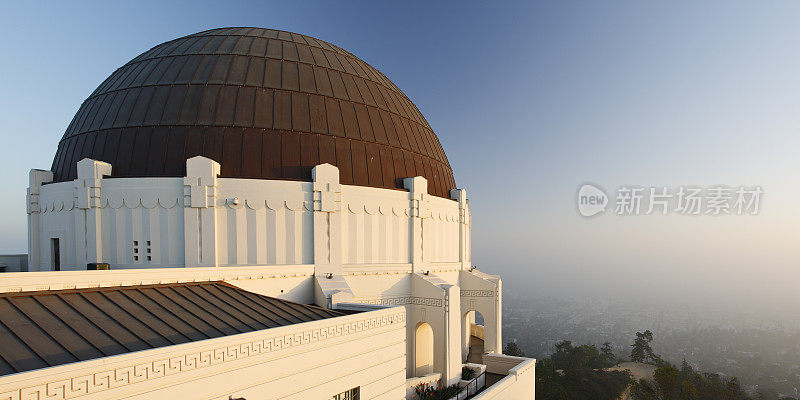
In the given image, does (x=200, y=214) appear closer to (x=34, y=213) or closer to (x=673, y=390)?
(x=34, y=213)

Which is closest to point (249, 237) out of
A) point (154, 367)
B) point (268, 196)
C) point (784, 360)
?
point (268, 196)

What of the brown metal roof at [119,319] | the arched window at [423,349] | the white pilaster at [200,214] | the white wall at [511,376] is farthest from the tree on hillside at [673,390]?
the white pilaster at [200,214]

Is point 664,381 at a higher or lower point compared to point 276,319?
lower

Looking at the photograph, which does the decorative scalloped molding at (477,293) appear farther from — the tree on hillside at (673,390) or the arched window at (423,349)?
the tree on hillside at (673,390)

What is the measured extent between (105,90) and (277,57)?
8392 mm

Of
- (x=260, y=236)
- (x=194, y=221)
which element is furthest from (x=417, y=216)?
(x=194, y=221)

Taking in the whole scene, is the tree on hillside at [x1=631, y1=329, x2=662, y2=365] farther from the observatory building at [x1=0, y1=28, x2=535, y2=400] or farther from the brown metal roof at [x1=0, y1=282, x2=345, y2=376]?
the brown metal roof at [x1=0, y1=282, x2=345, y2=376]

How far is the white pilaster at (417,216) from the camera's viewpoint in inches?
747

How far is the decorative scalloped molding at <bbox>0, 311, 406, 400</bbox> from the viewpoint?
18.9ft

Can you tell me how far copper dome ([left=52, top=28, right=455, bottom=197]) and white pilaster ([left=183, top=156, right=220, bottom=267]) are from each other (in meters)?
1.09

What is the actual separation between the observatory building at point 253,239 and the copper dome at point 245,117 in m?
0.09

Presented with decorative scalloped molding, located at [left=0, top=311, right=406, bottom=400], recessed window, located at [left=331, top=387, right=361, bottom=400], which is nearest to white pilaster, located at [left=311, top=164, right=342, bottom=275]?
decorative scalloped molding, located at [left=0, top=311, right=406, bottom=400]

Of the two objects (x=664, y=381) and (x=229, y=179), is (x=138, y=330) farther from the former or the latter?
(x=664, y=381)

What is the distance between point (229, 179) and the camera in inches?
612
